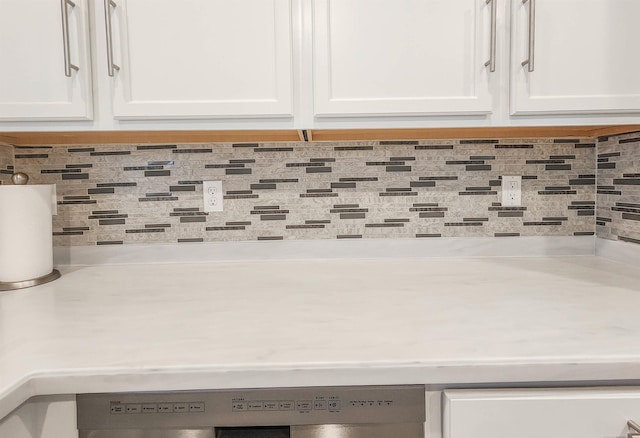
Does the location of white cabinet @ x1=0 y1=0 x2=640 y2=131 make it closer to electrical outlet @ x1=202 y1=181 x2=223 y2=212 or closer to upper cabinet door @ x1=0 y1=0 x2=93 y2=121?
upper cabinet door @ x1=0 y1=0 x2=93 y2=121

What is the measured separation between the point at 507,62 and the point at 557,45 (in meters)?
0.13

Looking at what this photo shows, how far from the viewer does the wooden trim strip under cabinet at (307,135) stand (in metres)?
1.32

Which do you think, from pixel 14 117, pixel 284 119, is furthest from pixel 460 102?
pixel 14 117

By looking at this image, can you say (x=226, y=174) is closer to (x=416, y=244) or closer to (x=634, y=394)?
(x=416, y=244)

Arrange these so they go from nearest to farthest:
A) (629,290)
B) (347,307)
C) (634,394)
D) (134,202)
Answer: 1. (634,394)
2. (347,307)
3. (629,290)
4. (134,202)

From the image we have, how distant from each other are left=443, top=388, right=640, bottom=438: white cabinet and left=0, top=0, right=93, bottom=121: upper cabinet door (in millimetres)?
1117

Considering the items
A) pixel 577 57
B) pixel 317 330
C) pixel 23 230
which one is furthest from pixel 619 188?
pixel 23 230

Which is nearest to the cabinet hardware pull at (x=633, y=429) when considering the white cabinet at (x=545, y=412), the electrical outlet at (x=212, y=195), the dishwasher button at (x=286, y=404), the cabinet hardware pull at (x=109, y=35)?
the white cabinet at (x=545, y=412)

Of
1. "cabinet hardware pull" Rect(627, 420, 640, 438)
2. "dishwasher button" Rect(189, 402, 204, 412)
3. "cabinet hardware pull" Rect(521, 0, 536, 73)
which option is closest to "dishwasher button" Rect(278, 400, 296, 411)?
"dishwasher button" Rect(189, 402, 204, 412)

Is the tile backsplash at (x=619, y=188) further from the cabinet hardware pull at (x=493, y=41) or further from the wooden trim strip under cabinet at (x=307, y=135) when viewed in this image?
the cabinet hardware pull at (x=493, y=41)

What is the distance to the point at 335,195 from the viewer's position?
4.83ft

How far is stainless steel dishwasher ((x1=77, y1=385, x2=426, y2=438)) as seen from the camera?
2.32ft

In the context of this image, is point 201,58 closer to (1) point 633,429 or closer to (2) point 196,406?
(2) point 196,406

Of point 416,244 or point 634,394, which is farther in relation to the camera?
point 416,244
